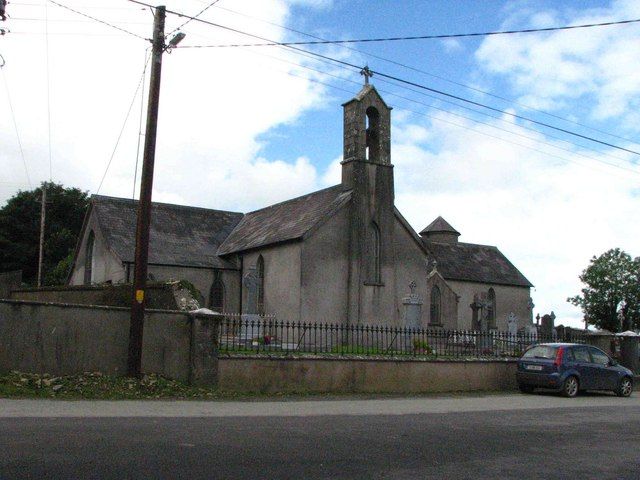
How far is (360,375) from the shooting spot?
19.5 metres

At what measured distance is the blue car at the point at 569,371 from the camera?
2005 cm

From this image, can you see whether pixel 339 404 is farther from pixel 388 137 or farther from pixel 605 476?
pixel 388 137

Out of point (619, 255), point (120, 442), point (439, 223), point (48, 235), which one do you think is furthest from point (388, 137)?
point (619, 255)

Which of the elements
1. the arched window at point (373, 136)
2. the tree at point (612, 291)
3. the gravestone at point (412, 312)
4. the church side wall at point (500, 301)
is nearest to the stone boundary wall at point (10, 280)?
the arched window at point (373, 136)

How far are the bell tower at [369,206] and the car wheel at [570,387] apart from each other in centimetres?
1209

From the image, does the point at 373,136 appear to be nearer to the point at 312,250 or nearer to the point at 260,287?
the point at 312,250

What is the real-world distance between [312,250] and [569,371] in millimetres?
12931

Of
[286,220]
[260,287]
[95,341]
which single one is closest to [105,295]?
[95,341]

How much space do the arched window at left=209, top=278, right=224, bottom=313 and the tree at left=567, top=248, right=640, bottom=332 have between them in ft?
187

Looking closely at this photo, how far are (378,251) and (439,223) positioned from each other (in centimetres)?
2996

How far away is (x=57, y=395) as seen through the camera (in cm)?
1457

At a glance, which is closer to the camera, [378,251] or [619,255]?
[378,251]

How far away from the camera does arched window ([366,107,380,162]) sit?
32.6m

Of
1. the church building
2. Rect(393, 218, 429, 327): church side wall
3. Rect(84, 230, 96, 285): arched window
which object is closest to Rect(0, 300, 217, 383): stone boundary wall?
the church building
